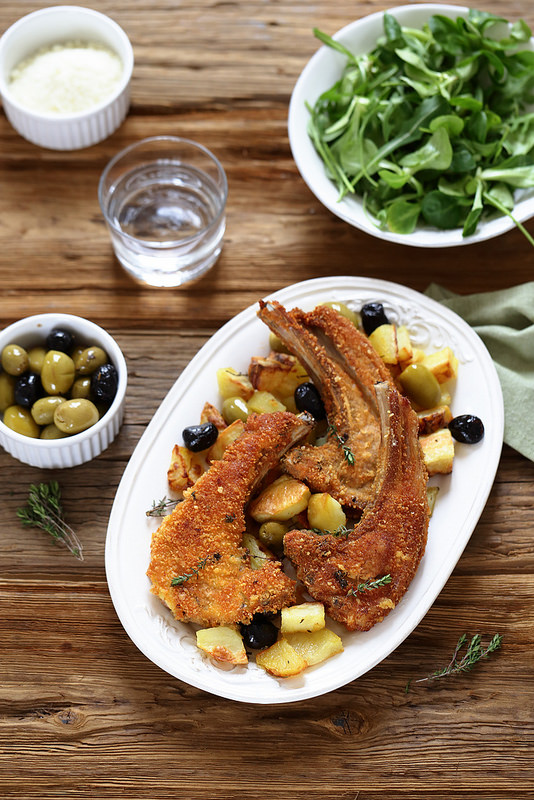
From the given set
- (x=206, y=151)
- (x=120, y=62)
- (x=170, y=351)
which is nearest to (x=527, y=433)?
(x=170, y=351)

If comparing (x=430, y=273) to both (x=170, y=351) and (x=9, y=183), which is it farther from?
(x=9, y=183)

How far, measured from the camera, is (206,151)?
2842 millimetres

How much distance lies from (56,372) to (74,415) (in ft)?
0.48

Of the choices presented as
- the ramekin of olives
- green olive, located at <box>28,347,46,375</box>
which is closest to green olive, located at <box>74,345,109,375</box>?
the ramekin of olives

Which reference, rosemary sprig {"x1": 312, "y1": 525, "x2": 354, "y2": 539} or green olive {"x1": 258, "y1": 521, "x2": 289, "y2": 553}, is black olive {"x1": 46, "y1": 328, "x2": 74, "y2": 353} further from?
rosemary sprig {"x1": 312, "y1": 525, "x2": 354, "y2": 539}

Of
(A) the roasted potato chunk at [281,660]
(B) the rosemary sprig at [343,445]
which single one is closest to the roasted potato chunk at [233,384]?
(B) the rosemary sprig at [343,445]

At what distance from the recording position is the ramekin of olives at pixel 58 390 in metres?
2.38

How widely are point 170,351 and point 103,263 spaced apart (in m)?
0.40

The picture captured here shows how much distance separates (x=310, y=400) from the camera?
244cm

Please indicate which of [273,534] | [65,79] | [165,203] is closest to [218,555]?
[273,534]

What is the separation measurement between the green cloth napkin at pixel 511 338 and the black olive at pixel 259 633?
945 millimetres

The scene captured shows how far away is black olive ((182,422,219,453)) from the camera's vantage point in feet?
7.73

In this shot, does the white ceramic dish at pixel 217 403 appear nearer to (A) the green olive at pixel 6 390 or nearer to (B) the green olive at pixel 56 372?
(B) the green olive at pixel 56 372

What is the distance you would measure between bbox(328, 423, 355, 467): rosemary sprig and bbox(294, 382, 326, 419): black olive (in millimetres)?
57
